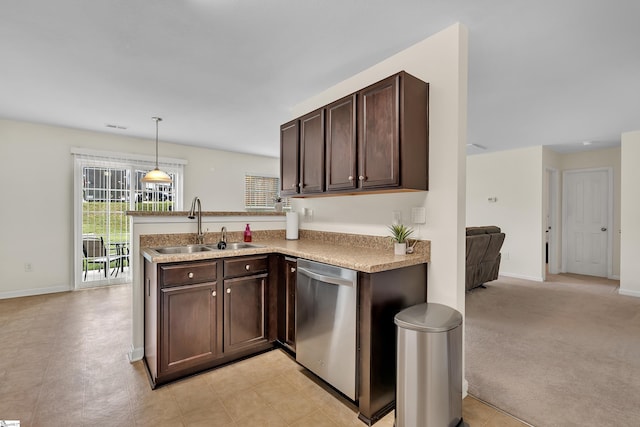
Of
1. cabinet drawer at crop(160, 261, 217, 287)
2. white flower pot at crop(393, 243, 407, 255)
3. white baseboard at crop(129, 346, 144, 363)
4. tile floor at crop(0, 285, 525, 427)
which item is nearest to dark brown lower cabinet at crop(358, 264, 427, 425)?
tile floor at crop(0, 285, 525, 427)

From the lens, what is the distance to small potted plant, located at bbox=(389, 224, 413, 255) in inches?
87.1

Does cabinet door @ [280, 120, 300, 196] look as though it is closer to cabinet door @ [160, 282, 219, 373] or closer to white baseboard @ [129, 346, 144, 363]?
cabinet door @ [160, 282, 219, 373]

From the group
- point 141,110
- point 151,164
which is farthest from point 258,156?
point 141,110

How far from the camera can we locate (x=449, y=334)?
163 cm

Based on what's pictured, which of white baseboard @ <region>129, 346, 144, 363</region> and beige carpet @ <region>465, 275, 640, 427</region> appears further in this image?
white baseboard @ <region>129, 346, 144, 363</region>

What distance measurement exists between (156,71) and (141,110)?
53.2 inches

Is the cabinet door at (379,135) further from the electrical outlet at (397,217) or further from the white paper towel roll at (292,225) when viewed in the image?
the white paper towel roll at (292,225)

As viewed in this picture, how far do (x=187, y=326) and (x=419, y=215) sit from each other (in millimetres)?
1915

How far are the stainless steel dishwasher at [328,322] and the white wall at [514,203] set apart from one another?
519 cm

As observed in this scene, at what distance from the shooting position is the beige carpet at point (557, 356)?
195 centimetres

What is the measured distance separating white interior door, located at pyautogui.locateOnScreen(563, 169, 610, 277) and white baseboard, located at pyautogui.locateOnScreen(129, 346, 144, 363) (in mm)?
7691

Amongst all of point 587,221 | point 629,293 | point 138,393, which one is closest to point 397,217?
point 138,393

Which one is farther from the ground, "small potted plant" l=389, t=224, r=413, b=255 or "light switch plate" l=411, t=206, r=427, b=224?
"light switch plate" l=411, t=206, r=427, b=224

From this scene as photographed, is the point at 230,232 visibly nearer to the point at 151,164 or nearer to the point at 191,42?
the point at 191,42
